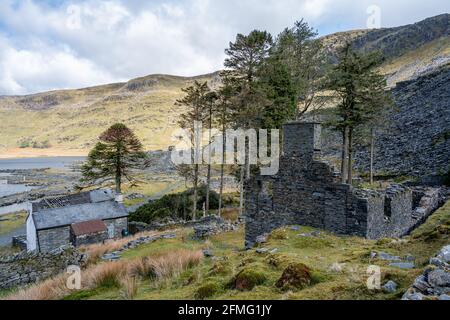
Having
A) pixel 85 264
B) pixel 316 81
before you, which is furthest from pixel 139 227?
pixel 316 81

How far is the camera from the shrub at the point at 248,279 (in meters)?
7.85

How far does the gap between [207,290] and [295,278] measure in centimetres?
198

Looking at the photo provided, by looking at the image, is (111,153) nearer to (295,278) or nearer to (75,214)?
(75,214)

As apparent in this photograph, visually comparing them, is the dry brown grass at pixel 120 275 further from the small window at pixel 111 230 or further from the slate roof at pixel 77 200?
the slate roof at pixel 77 200

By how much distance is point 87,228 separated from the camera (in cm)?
2959

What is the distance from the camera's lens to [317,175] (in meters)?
15.2

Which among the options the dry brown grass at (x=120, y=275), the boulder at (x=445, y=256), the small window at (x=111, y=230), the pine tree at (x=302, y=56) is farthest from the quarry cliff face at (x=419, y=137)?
the small window at (x=111, y=230)

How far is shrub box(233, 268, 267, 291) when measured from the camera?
7.85 meters

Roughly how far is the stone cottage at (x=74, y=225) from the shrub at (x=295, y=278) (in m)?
24.7

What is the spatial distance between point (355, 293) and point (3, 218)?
201 ft

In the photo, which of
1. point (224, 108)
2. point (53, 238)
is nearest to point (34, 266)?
point (53, 238)

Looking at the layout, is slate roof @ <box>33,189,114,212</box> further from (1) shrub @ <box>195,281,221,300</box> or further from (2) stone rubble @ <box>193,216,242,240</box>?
(1) shrub @ <box>195,281,221,300</box>

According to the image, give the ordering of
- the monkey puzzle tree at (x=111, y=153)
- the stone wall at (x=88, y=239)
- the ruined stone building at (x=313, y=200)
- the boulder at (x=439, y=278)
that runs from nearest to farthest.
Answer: the boulder at (x=439, y=278)
the ruined stone building at (x=313, y=200)
the stone wall at (x=88, y=239)
the monkey puzzle tree at (x=111, y=153)

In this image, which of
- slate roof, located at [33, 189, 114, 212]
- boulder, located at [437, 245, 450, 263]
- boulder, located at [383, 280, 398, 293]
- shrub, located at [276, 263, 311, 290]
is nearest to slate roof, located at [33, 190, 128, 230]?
slate roof, located at [33, 189, 114, 212]
